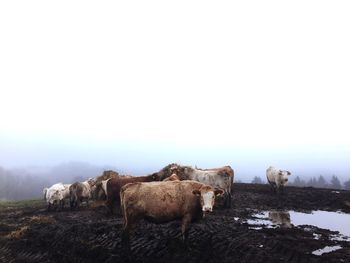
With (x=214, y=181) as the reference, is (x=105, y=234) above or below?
below

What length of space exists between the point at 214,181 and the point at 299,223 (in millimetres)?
6485

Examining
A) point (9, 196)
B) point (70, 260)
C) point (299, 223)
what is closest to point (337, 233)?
point (299, 223)

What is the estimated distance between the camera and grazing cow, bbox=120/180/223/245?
13398mm

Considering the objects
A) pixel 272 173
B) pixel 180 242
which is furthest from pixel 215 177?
pixel 272 173

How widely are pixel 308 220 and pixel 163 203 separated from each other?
9.94 m

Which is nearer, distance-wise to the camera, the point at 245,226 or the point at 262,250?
the point at 262,250

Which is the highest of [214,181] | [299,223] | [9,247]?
[214,181]

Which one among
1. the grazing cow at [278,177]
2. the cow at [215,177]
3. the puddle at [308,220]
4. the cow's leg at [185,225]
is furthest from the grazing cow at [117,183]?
the grazing cow at [278,177]

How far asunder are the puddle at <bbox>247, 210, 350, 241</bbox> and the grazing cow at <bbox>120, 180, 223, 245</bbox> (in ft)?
17.7

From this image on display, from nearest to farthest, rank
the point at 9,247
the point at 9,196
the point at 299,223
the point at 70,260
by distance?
the point at 70,260, the point at 9,247, the point at 299,223, the point at 9,196

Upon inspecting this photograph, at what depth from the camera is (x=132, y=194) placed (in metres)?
13.6

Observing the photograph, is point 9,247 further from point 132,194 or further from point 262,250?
point 262,250

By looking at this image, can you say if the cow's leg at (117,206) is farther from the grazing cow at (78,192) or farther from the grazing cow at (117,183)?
the grazing cow at (78,192)

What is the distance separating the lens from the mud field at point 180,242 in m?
12.6
